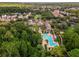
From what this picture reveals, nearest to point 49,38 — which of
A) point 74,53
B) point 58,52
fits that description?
point 58,52

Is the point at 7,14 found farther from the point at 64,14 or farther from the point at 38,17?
the point at 64,14

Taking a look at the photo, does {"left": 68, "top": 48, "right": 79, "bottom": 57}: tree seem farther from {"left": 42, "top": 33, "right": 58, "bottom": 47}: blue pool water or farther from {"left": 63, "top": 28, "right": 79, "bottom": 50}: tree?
{"left": 42, "top": 33, "right": 58, "bottom": 47}: blue pool water

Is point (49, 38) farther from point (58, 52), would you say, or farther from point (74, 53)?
point (74, 53)

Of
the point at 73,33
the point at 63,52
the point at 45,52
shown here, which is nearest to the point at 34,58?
the point at 45,52

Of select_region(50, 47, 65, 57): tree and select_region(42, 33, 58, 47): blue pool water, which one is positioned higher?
select_region(42, 33, 58, 47): blue pool water

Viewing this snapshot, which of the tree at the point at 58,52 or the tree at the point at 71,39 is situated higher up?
the tree at the point at 71,39

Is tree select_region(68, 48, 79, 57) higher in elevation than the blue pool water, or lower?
lower

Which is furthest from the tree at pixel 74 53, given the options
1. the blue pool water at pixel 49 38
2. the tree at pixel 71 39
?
the blue pool water at pixel 49 38

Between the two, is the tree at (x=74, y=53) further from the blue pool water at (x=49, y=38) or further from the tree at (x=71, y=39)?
the blue pool water at (x=49, y=38)

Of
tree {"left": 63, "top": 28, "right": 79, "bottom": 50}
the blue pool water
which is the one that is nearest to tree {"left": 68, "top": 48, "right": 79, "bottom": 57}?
tree {"left": 63, "top": 28, "right": 79, "bottom": 50}

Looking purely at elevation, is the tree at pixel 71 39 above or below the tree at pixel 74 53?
above

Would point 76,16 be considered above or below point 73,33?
above
